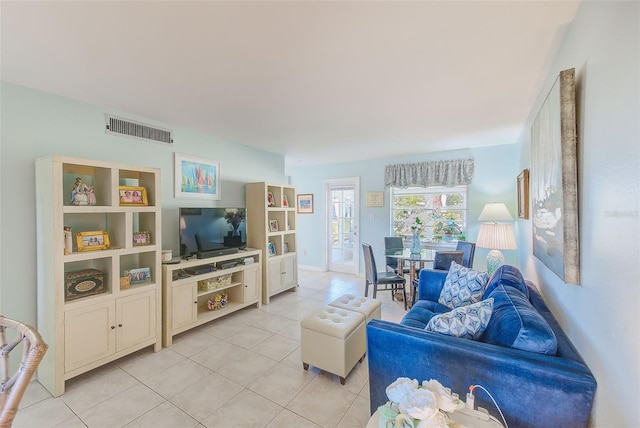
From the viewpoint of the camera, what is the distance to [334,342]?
83.3 inches

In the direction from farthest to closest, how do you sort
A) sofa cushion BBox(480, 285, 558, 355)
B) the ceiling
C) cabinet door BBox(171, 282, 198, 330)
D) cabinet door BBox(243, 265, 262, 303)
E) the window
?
the window
cabinet door BBox(243, 265, 262, 303)
cabinet door BBox(171, 282, 198, 330)
the ceiling
sofa cushion BBox(480, 285, 558, 355)

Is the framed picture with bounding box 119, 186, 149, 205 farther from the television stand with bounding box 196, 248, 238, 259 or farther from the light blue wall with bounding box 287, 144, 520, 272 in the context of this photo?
the light blue wall with bounding box 287, 144, 520, 272

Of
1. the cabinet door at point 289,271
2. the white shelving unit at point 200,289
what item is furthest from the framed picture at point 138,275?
the cabinet door at point 289,271

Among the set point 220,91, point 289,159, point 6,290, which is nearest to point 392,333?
point 220,91

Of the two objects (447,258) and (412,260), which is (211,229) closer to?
(412,260)

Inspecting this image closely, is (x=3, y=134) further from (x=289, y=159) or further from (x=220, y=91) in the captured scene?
(x=289, y=159)

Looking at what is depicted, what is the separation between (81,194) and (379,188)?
448 cm

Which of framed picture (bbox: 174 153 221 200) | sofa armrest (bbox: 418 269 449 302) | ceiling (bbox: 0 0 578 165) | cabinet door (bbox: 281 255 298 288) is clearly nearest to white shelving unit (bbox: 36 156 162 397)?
framed picture (bbox: 174 153 221 200)

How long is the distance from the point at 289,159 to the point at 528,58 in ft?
13.4

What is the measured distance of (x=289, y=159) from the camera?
5.37m

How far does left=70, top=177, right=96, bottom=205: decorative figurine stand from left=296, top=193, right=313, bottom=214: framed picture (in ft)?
13.9

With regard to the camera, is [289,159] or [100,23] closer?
[100,23]

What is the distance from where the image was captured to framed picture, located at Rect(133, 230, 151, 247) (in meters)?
2.65

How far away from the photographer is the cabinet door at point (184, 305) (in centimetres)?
286
